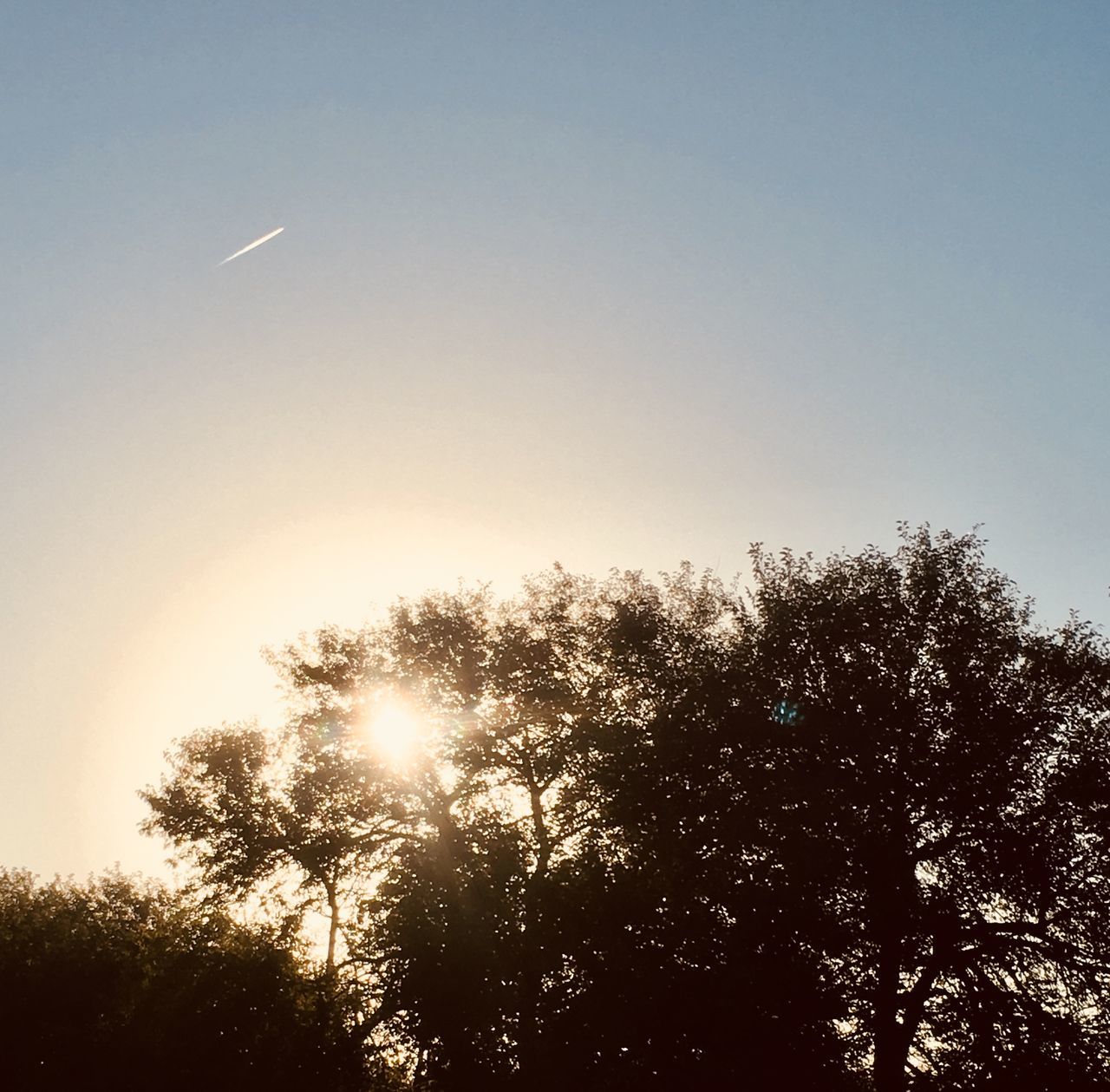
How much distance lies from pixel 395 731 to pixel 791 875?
1906 cm

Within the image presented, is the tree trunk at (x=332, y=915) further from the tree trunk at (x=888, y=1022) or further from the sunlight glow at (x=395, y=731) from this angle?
the tree trunk at (x=888, y=1022)

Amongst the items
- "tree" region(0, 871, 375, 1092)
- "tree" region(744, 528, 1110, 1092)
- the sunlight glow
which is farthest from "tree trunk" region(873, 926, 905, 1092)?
the sunlight glow

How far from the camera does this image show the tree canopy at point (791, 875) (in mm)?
19625

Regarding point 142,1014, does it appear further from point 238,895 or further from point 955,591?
point 955,591

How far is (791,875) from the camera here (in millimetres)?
21281

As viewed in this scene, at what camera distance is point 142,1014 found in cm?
2258

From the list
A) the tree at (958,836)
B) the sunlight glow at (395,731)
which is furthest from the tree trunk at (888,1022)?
the sunlight glow at (395,731)

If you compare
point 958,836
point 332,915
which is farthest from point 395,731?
point 958,836

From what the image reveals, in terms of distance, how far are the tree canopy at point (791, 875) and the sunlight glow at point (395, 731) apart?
4.92m

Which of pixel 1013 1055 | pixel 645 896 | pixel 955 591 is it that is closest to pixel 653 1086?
pixel 645 896

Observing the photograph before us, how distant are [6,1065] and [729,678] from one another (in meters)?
31.9

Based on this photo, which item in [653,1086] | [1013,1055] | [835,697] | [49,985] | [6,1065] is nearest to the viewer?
[653,1086]

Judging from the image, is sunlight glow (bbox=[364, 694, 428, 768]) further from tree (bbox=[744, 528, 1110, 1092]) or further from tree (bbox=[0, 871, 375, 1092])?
tree (bbox=[744, 528, 1110, 1092])

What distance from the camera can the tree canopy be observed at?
773 inches
